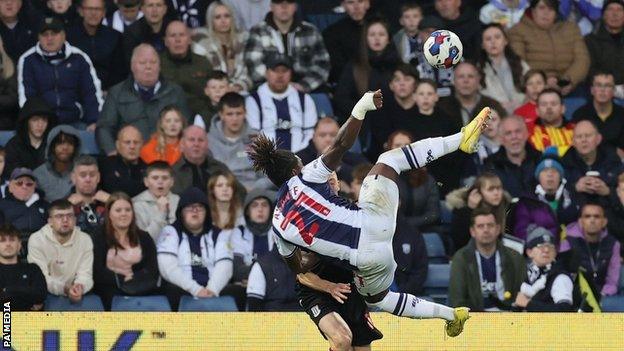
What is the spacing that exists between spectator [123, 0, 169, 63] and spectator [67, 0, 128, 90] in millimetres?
102

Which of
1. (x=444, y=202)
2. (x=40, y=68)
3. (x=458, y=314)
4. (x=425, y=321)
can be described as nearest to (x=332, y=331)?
(x=458, y=314)

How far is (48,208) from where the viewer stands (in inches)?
637

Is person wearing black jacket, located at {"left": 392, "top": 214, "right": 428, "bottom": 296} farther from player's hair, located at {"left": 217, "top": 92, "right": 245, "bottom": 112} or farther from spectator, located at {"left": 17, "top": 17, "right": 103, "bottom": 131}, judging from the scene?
spectator, located at {"left": 17, "top": 17, "right": 103, "bottom": 131}

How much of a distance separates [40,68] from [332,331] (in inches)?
235

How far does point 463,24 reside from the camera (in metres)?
18.3

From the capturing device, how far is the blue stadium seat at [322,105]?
17688 mm

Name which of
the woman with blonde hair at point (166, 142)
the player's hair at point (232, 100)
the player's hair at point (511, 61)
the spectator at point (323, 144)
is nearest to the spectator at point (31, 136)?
the woman with blonde hair at point (166, 142)

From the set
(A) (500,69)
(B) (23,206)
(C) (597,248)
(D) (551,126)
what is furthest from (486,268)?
(B) (23,206)

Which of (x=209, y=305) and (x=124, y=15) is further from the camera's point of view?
(x=124, y=15)

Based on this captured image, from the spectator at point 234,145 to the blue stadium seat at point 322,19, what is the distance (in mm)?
2269

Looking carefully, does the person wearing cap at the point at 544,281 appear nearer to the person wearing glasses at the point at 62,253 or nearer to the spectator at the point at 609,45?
the spectator at the point at 609,45

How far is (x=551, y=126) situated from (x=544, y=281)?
99.4 inches

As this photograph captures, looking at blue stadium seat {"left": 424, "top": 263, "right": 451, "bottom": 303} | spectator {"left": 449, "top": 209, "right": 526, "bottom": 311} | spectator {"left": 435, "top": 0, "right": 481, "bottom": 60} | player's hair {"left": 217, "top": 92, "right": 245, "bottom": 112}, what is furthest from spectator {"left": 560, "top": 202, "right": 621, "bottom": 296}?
player's hair {"left": 217, "top": 92, "right": 245, "bottom": 112}

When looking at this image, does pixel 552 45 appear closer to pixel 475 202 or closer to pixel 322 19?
pixel 322 19
